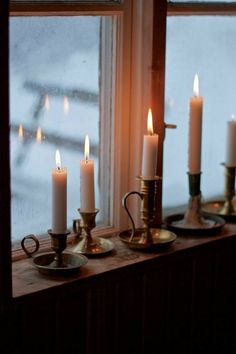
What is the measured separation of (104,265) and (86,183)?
0.18m

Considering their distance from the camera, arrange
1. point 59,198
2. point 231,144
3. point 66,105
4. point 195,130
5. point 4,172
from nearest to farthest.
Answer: point 4,172, point 59,198, point 66,105, point 195,130, point 231,144

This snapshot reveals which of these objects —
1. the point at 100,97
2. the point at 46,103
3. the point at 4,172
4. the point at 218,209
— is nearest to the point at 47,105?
the point at 46,103

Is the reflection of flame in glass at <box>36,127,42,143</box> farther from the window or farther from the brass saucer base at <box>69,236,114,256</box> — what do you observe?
the brass saucer base at <box>69,236,114,256</box>

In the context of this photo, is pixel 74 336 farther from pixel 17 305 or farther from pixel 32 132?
pixel 32 132

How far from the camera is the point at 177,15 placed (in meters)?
1.82

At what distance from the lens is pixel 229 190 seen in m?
1.95

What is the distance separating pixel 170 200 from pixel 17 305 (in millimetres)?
671

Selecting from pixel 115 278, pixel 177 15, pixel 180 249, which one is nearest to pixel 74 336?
pixel 115 278

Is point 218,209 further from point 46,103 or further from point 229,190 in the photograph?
point 46,103

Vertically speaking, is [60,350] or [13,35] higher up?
[13,35]

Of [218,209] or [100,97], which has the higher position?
[100,97]

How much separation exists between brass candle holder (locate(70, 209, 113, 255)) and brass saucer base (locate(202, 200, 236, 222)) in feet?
1.27

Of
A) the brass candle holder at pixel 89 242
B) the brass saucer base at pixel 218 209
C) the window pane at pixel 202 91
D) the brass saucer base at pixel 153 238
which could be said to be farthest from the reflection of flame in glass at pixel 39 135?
the brass saucer base at pixel 218 209

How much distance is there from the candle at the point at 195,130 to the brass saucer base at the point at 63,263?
40 centimetres
